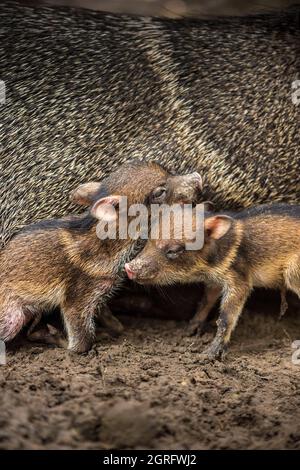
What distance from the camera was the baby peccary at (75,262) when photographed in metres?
3.84

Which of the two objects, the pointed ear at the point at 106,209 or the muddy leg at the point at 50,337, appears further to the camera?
the muddy leg at the point at 50,337

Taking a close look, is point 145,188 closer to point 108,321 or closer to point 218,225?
point 218,225

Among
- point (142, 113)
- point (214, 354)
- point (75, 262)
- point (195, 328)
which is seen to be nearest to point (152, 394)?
point (214, 354)

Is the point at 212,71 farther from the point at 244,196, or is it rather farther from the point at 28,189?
the point at 28,189

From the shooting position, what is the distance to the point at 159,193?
12.8 feet

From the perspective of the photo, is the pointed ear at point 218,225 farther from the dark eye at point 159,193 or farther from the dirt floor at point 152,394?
the dirt floor at point 152,394

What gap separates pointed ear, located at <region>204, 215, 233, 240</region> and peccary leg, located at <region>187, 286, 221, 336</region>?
23.0 inches

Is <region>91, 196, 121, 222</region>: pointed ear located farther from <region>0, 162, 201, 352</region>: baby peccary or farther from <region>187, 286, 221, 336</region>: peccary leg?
<region>187, 286, 221, 336</region>: peccary leg

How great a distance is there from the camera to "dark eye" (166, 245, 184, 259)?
3.77m

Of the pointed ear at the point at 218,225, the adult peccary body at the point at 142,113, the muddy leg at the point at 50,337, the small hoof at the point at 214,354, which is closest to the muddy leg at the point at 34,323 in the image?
the muddy leg at the point at 50,337

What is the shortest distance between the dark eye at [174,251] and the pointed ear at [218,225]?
167 mm

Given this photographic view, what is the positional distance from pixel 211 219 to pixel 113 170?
2.68ft

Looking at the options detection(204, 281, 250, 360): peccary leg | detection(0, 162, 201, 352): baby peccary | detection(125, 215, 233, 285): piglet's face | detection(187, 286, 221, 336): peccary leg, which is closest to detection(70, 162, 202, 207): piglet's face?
detection(0, 162, 201, 352): baby peccary
